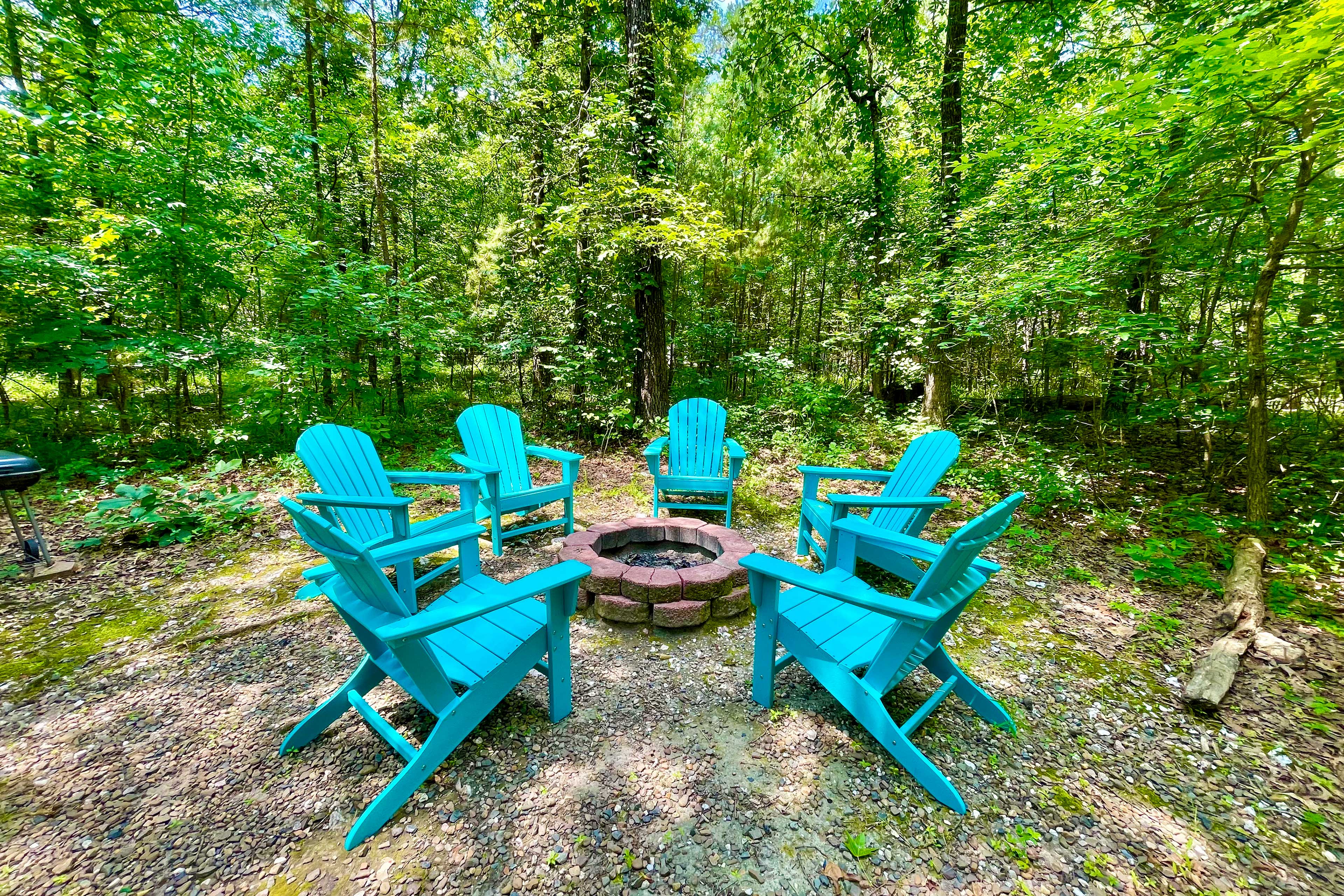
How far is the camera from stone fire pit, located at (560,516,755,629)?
234 centimetres

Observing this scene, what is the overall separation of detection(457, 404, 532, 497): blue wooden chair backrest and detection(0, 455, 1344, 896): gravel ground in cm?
131

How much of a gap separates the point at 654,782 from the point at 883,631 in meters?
1.01

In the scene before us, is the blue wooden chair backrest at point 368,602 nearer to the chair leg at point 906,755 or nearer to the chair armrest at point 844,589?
the chair armrest at point 844,589

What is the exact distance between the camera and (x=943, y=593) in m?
1.48

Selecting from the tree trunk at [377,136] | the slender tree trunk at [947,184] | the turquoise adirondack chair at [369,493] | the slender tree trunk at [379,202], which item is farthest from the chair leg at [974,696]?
the tree trunk at [377,136]

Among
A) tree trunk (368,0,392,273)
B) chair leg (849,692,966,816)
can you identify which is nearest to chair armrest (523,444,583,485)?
chair leg (849,692,966,816)

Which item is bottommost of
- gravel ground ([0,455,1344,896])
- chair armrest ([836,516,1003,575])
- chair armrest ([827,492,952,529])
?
gravel ground ([0,455,1344,896])

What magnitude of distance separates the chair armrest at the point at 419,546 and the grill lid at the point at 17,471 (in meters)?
2.20

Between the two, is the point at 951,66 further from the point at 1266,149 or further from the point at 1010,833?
the point at 1010,833

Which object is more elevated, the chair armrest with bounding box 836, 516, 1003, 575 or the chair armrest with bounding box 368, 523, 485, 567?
the chair armrest with bounding box 368, 523, 485, 567

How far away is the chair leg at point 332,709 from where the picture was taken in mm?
1524

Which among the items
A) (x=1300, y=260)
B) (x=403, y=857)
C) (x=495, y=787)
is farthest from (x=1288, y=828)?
(x=1300, y=260)

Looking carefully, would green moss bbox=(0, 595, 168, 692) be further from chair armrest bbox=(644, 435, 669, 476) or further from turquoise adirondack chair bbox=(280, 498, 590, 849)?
chair armrest bbox=(644, 435, 669, 476)

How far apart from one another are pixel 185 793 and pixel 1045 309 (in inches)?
225
